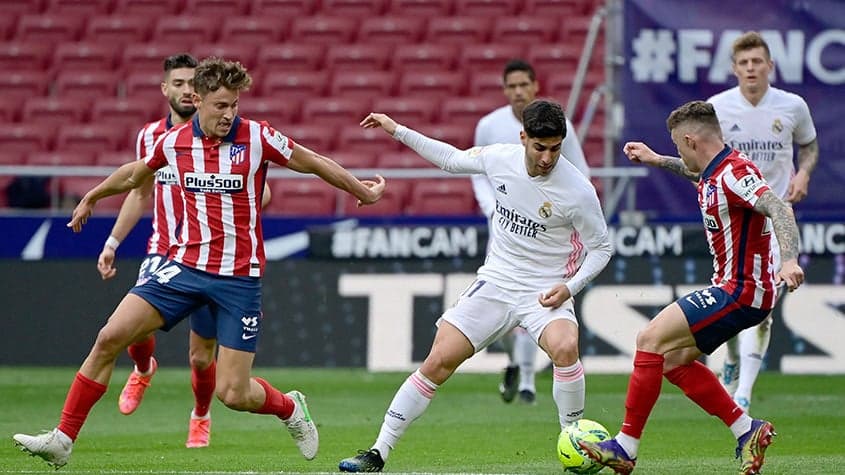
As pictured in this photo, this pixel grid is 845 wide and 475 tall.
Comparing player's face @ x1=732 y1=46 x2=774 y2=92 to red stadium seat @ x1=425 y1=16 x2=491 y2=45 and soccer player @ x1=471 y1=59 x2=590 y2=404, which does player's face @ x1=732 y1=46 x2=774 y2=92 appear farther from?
red stadium seat @ x1=425 y1=16 x2=491 y2=45

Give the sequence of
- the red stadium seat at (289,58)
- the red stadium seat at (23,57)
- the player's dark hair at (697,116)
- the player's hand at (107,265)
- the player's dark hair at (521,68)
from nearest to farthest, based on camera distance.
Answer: the player's dark hair at (697,116)
the player's hand at (107,265)
the player's dark hair at (521,68)
the red stadium seat at (289,58)
the red stadium seat at (23,57)

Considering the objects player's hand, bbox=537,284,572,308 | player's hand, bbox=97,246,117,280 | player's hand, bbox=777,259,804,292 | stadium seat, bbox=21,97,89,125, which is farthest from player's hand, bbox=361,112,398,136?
stadium seat, bbox=21,97,89,125

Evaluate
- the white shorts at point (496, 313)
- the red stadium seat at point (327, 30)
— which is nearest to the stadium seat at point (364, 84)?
the red stadium seat at point (327, 30)

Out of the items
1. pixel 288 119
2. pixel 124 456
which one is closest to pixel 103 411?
pixel 124 456

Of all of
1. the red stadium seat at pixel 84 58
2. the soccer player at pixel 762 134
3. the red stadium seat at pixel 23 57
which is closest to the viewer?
the soccer player at pixel 762 134

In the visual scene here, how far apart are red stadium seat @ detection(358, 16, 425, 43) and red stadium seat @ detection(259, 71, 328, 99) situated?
109 cm

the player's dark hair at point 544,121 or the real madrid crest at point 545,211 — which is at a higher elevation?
the player's dark hair at point 544,121

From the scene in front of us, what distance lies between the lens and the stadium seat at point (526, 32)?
19.5m

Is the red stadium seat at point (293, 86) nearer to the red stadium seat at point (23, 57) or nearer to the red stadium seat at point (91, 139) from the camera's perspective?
the red stadium seat at point (91, 139)

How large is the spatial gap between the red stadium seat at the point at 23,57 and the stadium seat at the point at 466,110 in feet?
19.2

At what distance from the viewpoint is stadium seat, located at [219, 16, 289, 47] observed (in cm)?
2012

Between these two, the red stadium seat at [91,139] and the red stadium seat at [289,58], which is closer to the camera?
the red stadium seat at [91,139]

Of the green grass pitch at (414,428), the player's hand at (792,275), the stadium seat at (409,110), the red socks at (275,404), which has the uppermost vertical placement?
the player's hand at (792,275)

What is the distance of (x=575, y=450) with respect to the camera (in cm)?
700
